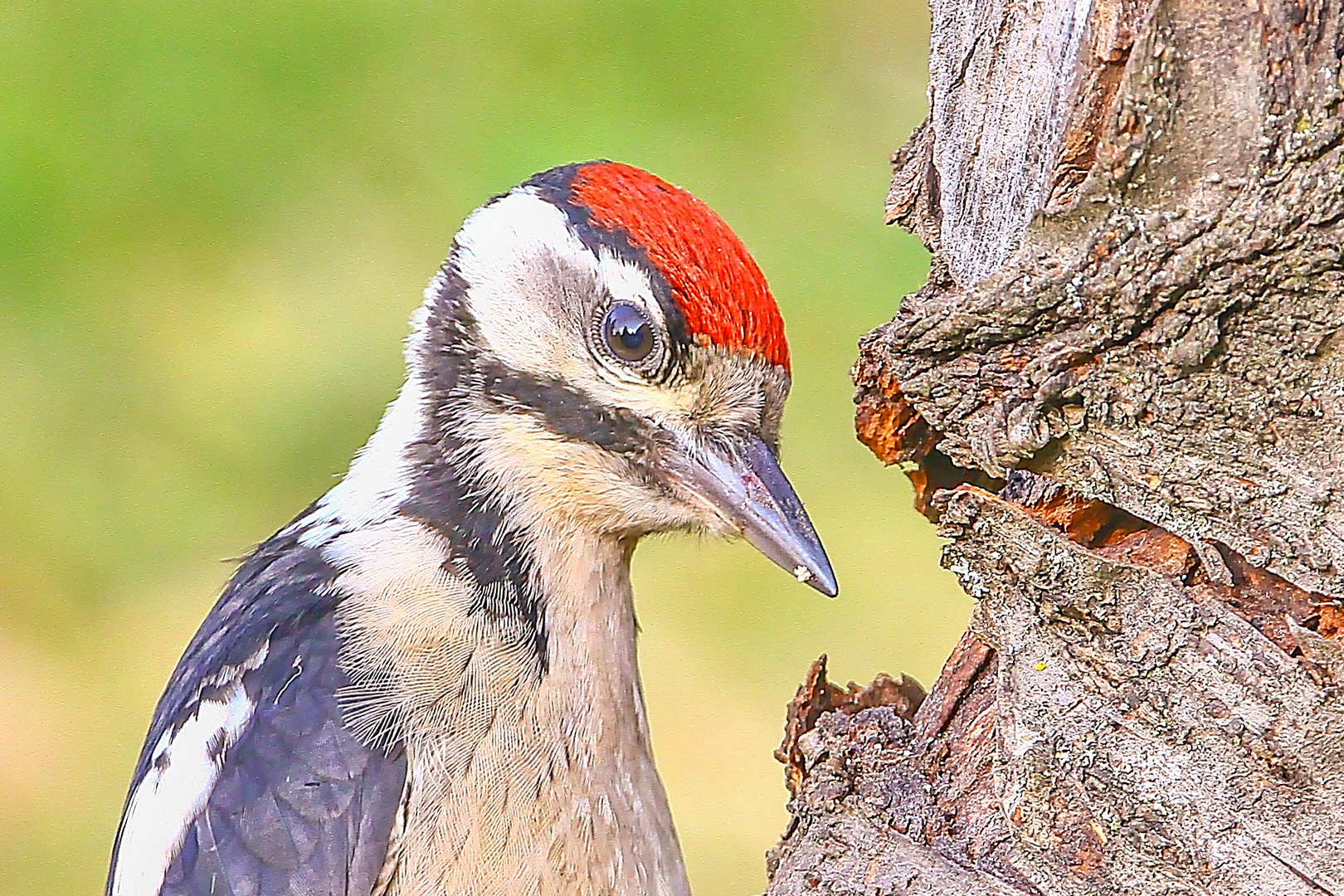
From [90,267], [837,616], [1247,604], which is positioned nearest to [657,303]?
[1247,604]

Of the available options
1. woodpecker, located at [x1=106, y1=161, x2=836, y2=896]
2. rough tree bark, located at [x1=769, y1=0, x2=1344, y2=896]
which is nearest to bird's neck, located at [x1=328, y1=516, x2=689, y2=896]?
woodpecker, located at [x1=106, y1=161, x2=836, y2=896]

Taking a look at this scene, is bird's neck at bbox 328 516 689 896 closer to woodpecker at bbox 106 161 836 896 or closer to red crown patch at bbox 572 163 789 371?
woodpecker at bbox 106 161 836 896

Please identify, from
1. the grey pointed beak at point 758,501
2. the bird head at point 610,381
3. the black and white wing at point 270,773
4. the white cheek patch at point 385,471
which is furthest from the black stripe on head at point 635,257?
the black and white wing at point 270,773

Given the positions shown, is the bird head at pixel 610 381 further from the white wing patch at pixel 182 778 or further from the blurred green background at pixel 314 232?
the blurred green background at pixel 314 232

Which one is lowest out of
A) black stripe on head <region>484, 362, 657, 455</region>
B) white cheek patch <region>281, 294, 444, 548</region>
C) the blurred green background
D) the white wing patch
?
the white wing patch

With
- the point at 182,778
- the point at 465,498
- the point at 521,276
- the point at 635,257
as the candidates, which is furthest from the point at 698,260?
the point at 182,778

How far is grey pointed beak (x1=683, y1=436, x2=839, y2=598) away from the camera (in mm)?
2020

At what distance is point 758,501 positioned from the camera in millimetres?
2092

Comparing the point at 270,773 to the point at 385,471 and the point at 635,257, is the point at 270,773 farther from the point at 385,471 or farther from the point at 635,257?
the point at 635,257

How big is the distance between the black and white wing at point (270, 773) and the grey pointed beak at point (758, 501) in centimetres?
60

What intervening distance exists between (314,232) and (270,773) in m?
2.93

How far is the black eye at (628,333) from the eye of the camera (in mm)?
2064

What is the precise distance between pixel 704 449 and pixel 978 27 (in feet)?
2.38

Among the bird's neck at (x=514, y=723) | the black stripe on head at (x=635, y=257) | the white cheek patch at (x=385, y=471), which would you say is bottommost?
the bird's neck at (x=514, y=723)
